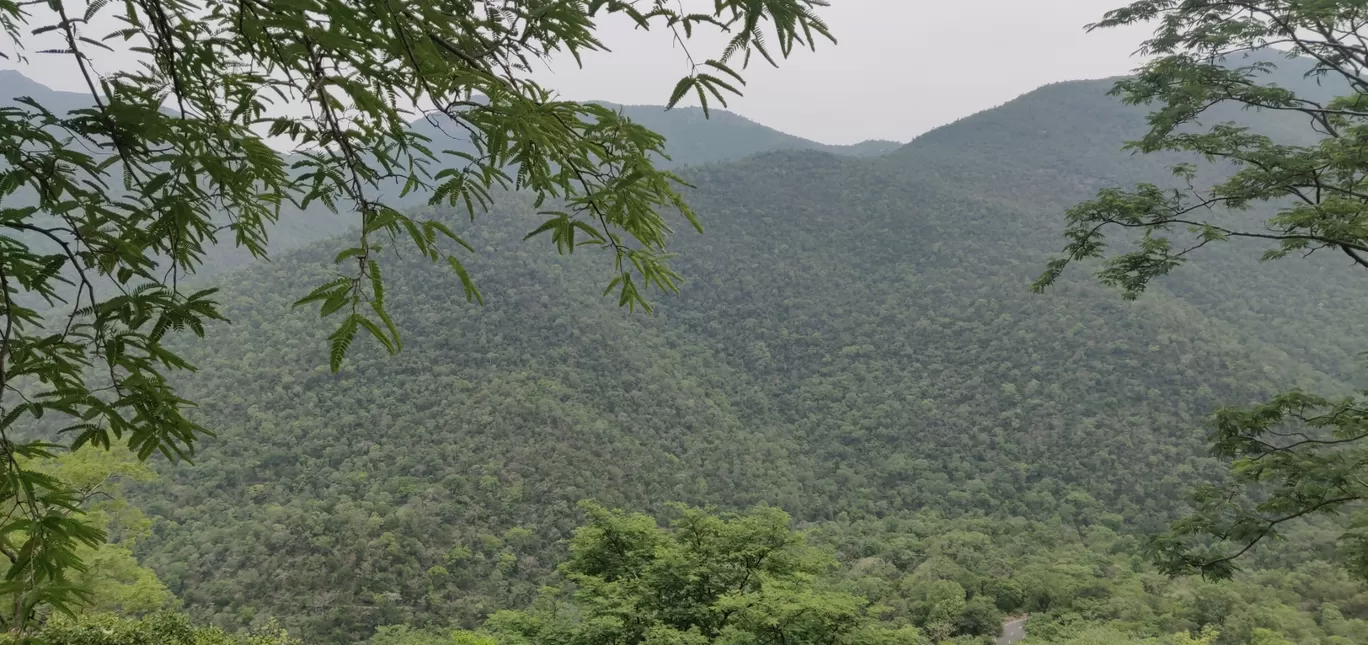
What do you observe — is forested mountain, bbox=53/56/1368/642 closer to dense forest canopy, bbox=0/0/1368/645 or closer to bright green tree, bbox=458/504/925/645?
dense forest canopy, bbox=0/0/1368/645

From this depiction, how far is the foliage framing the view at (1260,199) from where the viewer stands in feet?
12.7

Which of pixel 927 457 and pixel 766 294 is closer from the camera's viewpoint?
pixel 927 457

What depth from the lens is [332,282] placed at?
0.77 m

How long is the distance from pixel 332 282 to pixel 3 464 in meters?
0.57

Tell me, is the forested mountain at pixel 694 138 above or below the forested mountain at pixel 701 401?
above

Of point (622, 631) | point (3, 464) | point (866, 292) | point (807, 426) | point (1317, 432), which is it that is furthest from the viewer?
point (866, 292)

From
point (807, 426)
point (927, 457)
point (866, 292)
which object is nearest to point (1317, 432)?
point (927, 457)

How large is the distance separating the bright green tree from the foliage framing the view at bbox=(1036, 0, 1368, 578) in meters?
2.43

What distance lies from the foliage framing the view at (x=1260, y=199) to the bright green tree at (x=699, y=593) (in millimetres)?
2430

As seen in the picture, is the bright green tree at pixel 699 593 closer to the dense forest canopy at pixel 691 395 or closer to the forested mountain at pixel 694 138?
the dense forest canopy at pixel 691 395

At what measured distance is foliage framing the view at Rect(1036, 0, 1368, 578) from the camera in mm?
3861

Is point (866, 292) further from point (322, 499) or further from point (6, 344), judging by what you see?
point (6, 344)

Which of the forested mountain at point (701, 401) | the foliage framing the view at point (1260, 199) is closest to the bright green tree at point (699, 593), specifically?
the foliage framing the view at point (1260, 199)

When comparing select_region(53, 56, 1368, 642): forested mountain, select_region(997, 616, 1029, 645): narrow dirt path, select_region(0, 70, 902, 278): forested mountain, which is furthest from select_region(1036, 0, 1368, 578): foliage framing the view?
select_region(0, 70, 902, 278): forested mountain
